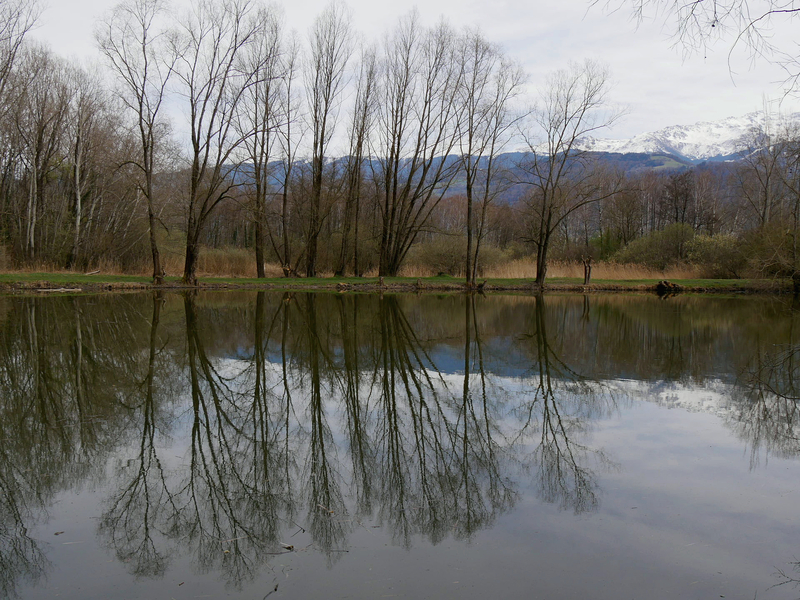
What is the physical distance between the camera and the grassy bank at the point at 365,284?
23.1 meters

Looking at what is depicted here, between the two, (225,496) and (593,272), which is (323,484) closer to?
(225,496)

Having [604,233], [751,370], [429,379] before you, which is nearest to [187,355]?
[429,379]

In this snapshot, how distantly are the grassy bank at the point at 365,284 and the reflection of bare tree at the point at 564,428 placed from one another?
18.3 metres

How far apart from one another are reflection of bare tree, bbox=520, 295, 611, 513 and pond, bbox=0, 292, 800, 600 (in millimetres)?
30

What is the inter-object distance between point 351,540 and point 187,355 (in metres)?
6.71

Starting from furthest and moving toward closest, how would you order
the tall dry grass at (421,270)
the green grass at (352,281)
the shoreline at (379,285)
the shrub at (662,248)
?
the shrub at (662,248) < the tall dry grass at (421,270) < the green grass at (352,281) < the shoreline at (379,285)

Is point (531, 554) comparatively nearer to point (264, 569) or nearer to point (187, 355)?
point (264, 569)

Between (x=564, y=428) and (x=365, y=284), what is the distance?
2205cm

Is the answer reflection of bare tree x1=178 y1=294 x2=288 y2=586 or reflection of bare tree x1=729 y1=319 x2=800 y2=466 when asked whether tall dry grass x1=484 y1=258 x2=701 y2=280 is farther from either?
reflection of bare tree x1=178 y1=294 x2=288 y2=586

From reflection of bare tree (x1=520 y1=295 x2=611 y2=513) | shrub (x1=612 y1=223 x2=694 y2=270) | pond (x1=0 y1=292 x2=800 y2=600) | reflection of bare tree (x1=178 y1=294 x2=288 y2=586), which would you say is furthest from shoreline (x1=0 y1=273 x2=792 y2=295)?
reflection of bare tree (x1=178 y1=294 x2=288 y2=586)

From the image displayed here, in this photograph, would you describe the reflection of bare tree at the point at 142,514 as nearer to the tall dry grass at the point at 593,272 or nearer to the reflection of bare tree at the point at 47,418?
the reflection of bare tree at the point at 47,418

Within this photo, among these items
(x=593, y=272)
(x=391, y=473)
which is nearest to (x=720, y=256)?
(x=593, y=272)

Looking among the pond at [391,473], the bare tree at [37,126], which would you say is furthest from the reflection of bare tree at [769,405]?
the bare tree at [37,126]

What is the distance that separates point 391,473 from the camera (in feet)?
15.5
